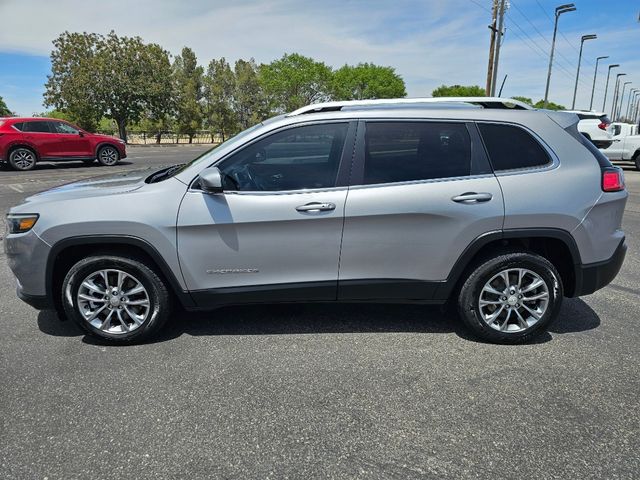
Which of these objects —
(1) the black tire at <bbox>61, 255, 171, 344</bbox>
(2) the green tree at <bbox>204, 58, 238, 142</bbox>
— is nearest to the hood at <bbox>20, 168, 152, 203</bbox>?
(1) the black tire at <bbox>61, 255, 171, 344</bbox>

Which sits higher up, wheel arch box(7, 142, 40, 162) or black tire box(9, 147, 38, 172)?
wheel arch box(7, 142, 40, 162)

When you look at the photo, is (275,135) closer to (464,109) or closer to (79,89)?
(464,109)

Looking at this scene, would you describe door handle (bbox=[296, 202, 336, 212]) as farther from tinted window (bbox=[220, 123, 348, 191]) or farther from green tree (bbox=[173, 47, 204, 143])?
green tree (bbox=[173, 47, 204, 143])

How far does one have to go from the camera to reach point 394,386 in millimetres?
2795

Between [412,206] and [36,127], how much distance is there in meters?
15.5

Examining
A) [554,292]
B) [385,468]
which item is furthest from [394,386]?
[554,292]

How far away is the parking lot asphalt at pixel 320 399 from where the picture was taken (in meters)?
2.17

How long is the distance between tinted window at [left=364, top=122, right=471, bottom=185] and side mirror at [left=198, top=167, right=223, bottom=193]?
1021 mm

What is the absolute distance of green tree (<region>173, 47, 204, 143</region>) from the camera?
176ft

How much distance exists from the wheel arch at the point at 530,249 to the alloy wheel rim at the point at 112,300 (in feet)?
7.39

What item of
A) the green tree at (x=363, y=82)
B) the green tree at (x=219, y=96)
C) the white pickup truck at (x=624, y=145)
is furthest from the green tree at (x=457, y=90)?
the white pickup truck at (x=624, y=145)

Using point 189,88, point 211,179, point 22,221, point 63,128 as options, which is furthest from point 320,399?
point 189,88

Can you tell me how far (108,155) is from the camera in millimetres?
16406

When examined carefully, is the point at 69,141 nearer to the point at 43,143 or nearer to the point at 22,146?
the point at 43,143
